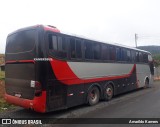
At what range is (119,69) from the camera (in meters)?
12.6

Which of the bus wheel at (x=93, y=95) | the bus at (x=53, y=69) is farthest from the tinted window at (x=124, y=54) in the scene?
the bus wheel at (x=93, y=95)

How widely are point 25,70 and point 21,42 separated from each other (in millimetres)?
1132

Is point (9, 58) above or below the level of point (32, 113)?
above

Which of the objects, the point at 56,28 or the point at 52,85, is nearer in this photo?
the point at 52,85

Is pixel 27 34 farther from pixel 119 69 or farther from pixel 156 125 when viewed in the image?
pixel 119 69

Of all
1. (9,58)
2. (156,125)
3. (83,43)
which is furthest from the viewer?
(83,43)

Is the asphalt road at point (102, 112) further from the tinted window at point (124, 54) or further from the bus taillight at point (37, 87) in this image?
the tinted window at point (124, 54)

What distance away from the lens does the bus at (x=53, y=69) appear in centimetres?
769

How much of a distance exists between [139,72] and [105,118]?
8489 mm

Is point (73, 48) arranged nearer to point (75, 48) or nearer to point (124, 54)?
point (75, 48)

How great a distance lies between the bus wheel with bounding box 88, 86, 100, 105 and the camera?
398 inches

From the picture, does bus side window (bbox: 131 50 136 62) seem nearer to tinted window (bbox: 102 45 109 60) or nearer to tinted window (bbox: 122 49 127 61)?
tinted window (bbox: 122 49 127 61)

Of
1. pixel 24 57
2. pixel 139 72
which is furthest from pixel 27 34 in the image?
pixel 139 72

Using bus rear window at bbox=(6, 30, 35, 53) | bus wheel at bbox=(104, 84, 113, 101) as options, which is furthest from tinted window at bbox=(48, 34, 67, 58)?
bus wheel at bbox=(104, 84, 113, 101)
